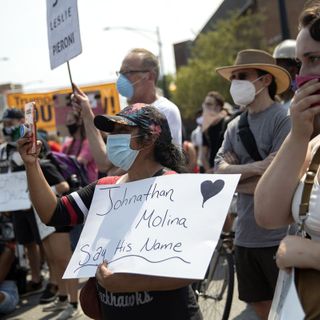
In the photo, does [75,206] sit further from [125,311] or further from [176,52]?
[176,52]

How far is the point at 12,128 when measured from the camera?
5.76 m

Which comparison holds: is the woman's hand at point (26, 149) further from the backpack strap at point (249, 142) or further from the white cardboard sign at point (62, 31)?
the backpack strap at point (249, 142)

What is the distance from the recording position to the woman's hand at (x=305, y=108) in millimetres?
1650

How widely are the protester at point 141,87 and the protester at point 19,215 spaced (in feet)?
6.37

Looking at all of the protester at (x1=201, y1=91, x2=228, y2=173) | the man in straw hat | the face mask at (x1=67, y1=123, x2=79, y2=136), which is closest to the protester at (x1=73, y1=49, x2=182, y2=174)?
the man in straw hat

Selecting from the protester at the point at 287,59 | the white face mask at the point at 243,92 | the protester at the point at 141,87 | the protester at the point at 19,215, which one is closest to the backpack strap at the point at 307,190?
the white face mask at the point at 243,92

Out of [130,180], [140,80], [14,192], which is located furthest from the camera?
[14,192]

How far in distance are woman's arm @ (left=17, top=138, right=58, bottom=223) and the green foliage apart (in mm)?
30322

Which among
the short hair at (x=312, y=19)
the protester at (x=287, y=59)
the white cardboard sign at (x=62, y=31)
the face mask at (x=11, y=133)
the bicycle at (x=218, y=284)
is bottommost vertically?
the bicycle at (x=218, y=284)

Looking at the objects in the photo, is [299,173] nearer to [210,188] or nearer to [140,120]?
[210,188]

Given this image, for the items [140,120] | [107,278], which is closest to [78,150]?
[140,120]

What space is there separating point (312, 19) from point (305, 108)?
1.12ft

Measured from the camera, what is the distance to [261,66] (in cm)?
347

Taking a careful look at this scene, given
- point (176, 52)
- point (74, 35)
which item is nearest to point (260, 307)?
point (74, 35)
